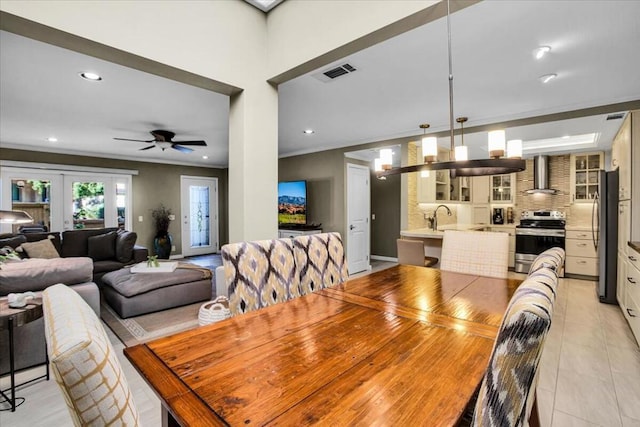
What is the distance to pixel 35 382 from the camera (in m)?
2.22

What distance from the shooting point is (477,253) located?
2.57 m

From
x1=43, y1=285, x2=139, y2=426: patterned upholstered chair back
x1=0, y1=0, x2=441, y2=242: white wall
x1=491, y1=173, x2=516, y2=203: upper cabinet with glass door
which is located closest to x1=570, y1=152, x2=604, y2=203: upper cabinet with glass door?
x1=491, y1=173, x2=516, y2=203: upper cabinet with glass door

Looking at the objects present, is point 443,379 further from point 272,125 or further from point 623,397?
point 272,125

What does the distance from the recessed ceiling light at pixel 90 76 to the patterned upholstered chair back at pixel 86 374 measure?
3029 mm

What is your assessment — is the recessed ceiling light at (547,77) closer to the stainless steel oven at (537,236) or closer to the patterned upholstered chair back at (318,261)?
the patterned upholstered chair back at (318,261)

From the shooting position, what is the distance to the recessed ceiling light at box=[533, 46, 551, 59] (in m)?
2.42

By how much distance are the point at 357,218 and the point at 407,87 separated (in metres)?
3.24

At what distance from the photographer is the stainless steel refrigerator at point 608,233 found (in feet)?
12.4

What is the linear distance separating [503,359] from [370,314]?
0.85 meters

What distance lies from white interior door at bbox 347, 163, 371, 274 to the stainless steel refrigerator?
3.56 metres

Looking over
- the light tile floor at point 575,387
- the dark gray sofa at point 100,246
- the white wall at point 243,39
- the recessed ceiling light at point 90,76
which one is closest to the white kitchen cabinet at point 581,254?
the light tile floor at point 575,387

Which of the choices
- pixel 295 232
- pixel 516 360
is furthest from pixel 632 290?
pixel 295 232

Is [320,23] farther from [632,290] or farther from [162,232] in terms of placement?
[162,232]

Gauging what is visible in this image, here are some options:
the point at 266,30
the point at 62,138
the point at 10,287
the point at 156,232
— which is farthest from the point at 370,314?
the point at 156,232
